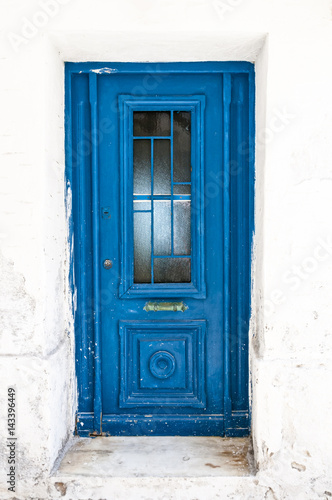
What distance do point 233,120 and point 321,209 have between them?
88 centimetres

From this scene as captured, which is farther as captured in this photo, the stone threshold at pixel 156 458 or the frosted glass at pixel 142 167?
the frosted glass at pixel 142 167

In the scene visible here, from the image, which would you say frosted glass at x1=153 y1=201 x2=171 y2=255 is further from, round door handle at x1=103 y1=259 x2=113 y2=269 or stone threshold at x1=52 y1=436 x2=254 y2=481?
stone threshold at x1=52 y1=436 x2=254 y2=481

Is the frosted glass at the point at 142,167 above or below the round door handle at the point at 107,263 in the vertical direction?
above

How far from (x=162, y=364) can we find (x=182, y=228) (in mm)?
985

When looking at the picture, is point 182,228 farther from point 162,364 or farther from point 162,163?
point 162,364

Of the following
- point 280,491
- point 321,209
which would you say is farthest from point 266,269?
point 280,491

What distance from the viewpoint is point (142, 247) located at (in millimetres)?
2775

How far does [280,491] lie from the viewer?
2.37 meters

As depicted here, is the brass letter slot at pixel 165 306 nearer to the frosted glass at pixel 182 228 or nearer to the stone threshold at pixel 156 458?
the frosted glass at pixel 182 228

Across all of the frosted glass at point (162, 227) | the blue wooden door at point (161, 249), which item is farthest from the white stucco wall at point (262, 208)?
the frosted glass at point (162, 227)

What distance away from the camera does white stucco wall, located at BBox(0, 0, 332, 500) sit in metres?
2.28

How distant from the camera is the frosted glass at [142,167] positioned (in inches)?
108

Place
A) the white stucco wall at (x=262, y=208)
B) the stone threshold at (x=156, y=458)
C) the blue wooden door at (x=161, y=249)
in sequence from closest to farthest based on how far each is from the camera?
the white stucco wall at (x=262, y=208)
the stone threshold at (x=156, y=458)
the blue wooden door at (x=161, y=249)

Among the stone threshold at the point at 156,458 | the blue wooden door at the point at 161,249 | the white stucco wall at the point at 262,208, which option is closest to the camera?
the white stucco wall at the point at 262,208
